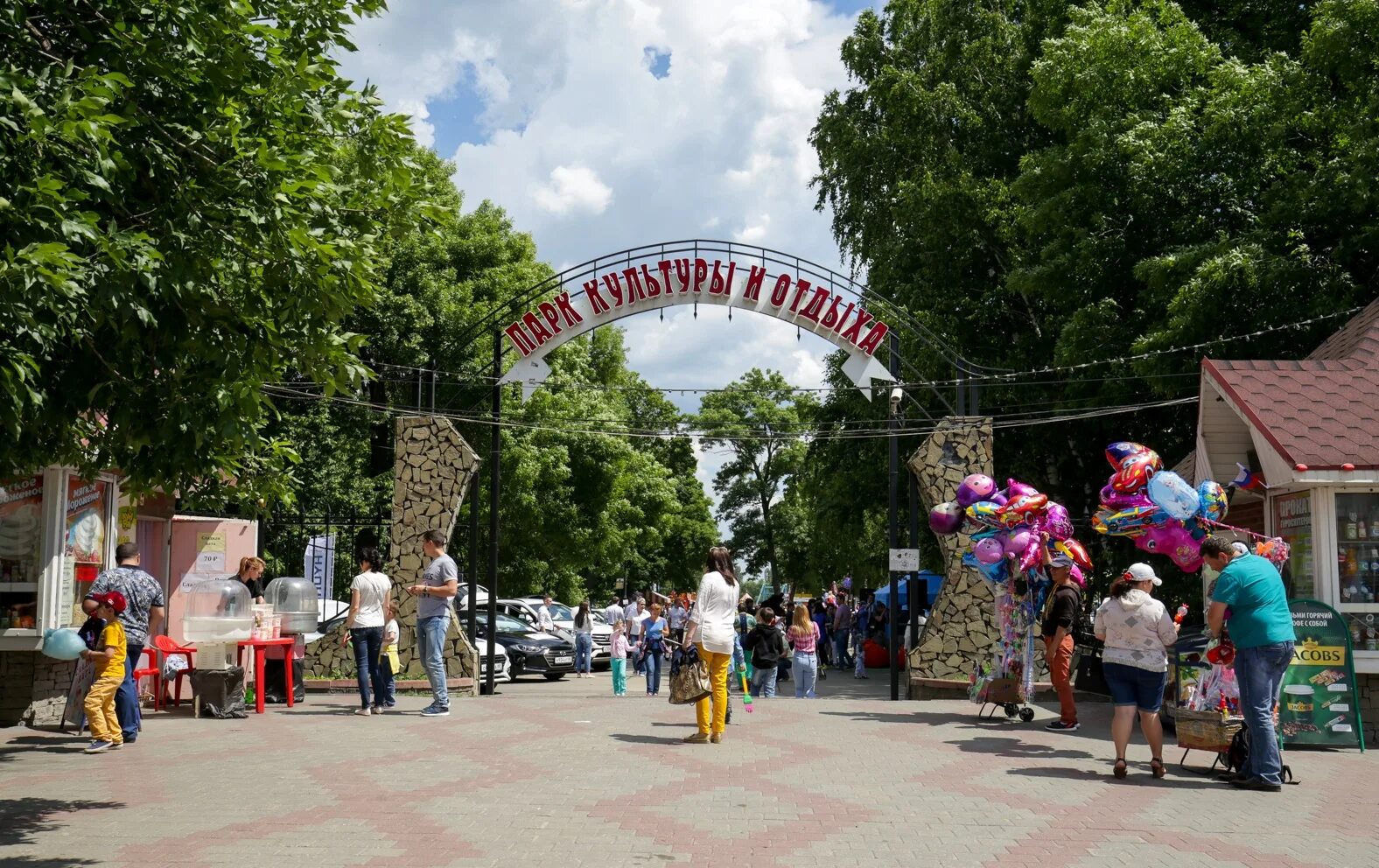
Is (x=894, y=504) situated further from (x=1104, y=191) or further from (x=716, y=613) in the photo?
(x=1104, y=191)

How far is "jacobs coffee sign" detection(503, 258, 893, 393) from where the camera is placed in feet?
57.4

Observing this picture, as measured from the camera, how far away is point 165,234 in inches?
268

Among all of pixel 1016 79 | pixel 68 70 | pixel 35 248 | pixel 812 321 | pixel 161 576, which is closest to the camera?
pixel 35 248

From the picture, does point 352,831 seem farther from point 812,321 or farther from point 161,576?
point 812,321

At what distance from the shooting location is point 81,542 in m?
12.8

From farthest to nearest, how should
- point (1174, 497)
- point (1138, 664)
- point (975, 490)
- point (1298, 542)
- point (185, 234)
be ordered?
1. point (975, 490)
2. point (1298, 542)
3. point (1174, 497)
4. point (1138, 664)
5. point (185, 234)

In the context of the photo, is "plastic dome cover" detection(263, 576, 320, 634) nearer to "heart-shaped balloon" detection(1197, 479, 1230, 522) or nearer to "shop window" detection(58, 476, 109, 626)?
"shop window" detection(58, 476, 109, 626)

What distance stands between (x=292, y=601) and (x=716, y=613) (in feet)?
21.5

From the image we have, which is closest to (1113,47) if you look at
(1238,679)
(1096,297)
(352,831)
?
(1096,297)

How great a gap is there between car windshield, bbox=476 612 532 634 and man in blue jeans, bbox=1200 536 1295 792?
17286mm

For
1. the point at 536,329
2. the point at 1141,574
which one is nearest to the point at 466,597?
the point at 536,329

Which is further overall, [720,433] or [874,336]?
[720,433]

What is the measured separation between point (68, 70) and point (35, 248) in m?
1.49

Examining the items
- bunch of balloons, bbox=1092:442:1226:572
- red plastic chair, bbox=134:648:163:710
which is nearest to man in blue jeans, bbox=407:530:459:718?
red plastic chair, bbox=134:648:163:710
